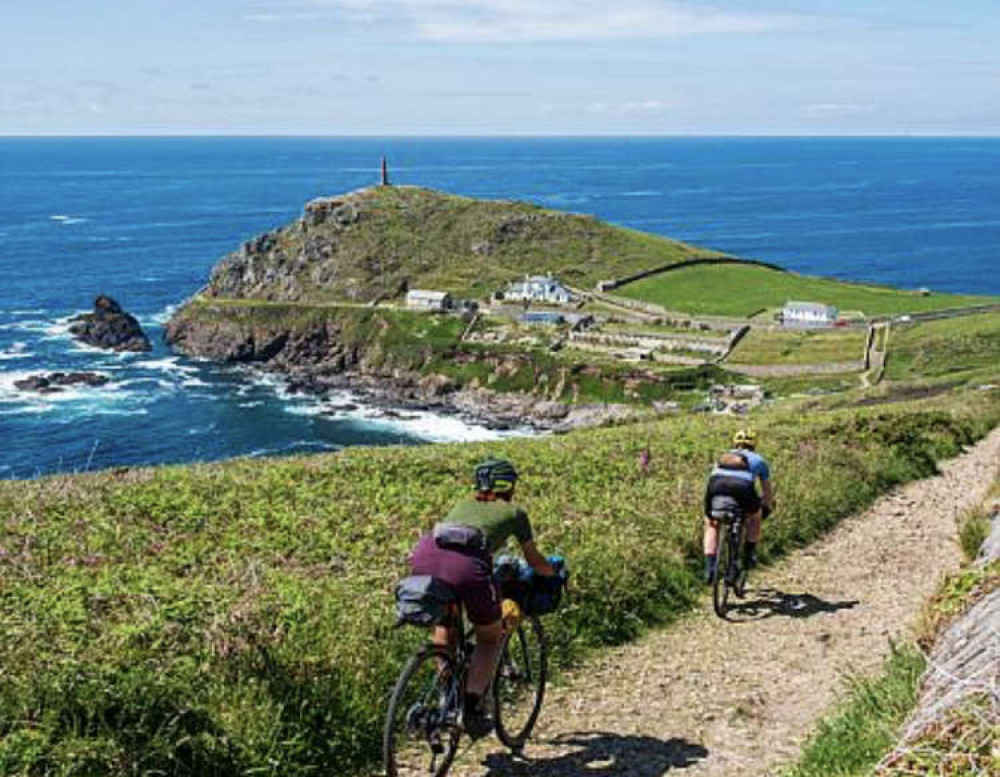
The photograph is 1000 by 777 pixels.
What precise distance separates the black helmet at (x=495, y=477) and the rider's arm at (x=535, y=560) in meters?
0.55

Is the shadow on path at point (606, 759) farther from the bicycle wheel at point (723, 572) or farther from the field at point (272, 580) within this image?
the bicycle wheel at point (723, 572)

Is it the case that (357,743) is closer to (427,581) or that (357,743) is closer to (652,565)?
(427,581)

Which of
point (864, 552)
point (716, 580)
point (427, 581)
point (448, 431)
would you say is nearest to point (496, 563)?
point (427, 581)

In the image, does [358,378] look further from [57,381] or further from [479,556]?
[479,556]

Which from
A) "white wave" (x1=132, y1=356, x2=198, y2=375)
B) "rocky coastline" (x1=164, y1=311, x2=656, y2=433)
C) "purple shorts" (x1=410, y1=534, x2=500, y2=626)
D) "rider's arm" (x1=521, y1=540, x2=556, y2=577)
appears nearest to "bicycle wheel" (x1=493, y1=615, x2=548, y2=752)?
"rider's arm" (x1=521, y1=540, x2=556, y2=577)

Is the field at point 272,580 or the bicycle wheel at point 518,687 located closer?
the field at point 272,580

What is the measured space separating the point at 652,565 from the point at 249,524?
18.0 feet

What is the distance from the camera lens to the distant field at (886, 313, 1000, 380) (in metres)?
104

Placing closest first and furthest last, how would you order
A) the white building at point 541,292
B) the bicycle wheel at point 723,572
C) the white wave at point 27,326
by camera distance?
1. the bicycle wheel at point 723,572
2. the white wave at point 27,326
3. the white building at point 541,292

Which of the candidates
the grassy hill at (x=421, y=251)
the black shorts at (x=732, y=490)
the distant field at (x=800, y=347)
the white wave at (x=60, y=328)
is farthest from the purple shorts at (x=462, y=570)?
the grassy hill at (x=421, y=251)

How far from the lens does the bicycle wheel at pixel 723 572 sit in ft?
45.2

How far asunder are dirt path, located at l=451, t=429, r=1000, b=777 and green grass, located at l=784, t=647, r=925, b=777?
642 millimetres

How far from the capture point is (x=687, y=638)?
42.6 feet

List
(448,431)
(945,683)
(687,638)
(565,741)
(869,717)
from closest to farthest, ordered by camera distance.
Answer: (945,683) → (869,717) → (565,741) → (687,638) → (448,431)
